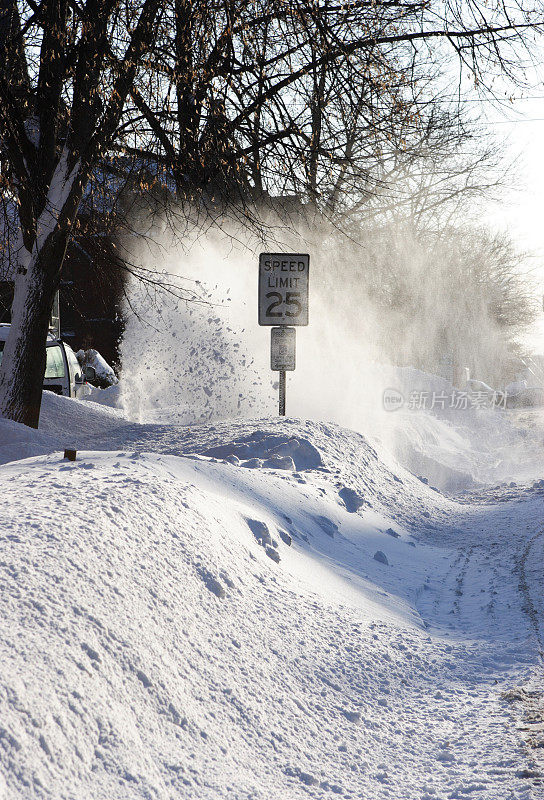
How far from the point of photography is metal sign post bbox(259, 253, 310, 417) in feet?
33.5

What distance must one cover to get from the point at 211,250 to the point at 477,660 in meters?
13.2

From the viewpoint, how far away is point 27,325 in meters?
9.08

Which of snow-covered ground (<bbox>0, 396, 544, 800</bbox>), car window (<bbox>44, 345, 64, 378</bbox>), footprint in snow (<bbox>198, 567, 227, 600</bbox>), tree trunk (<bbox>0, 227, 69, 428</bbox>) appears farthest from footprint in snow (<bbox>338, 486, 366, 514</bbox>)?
car window (<bbox>44, 345, 64, 378</bbox>)

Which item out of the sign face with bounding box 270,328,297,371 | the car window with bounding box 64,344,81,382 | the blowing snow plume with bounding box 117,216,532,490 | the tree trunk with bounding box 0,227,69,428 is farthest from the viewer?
the car window with bounding box 64,344,81,382

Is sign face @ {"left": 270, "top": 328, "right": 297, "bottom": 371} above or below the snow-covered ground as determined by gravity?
above

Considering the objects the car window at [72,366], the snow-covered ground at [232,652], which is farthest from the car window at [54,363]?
the snow-covered ground at [232,652]

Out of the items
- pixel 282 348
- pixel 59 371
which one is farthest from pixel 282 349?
pixel 59 371

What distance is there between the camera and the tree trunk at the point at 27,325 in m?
9.05

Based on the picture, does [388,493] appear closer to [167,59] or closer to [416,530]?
[416,530]

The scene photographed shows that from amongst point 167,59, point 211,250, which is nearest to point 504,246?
point 211,250

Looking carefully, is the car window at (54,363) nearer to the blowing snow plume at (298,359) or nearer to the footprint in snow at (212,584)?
the blowing snow plume at (298,359)

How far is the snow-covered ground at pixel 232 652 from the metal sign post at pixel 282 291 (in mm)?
4878

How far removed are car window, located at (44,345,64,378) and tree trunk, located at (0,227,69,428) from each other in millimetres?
5302

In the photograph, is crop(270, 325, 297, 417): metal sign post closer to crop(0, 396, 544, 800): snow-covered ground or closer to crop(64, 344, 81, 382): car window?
crop(0, 396, 544, 800): snow-covered ground
